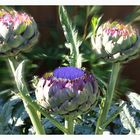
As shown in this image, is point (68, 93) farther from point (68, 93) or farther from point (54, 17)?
point (54, 17)

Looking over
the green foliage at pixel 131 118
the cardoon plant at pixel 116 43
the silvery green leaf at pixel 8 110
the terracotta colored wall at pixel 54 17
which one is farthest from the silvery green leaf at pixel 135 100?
the terracotta colored wall at pixel 54 17

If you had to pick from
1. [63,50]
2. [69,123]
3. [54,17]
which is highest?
[54,17]

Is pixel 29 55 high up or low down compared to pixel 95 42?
up

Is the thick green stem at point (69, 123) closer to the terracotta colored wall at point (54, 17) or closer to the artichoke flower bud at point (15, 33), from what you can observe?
the artichoke flower bud at point (15, 33)

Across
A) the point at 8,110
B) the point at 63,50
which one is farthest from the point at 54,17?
Answer: the point at 8,110

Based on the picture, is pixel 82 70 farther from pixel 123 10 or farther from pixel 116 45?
pixel 123 10
